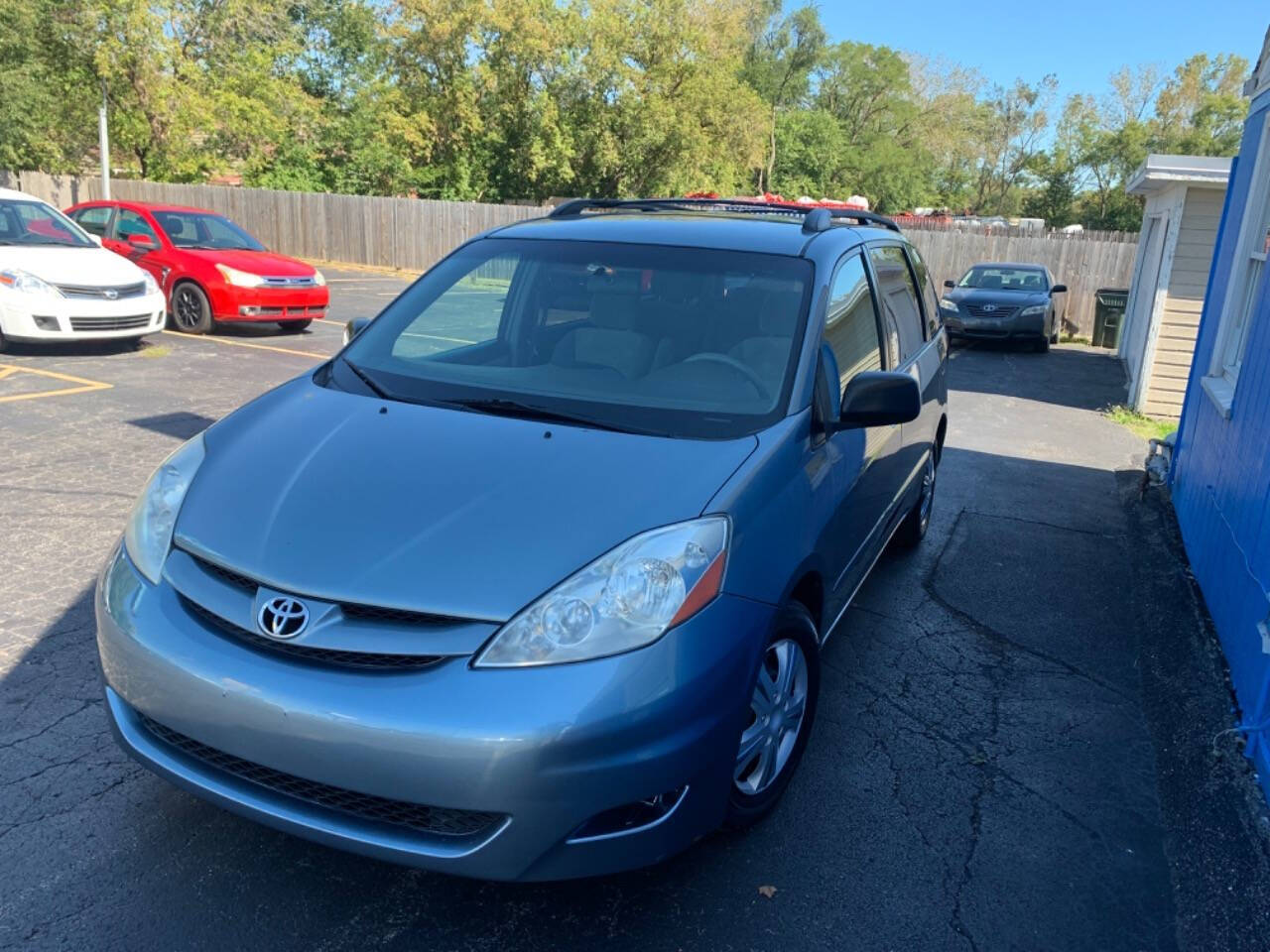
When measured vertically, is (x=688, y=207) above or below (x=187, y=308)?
above

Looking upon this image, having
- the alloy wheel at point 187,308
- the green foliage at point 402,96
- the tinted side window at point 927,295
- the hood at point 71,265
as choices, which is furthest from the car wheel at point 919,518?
the green foliage at point 402,96

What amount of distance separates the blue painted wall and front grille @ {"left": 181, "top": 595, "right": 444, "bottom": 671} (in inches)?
115

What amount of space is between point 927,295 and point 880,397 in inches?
107

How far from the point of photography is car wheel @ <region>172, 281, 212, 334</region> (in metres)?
11.9

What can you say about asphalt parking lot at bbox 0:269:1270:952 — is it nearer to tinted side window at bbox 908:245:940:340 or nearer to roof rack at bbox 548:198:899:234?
tinted side window at bbox 908:245:940:340

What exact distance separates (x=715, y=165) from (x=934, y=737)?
3517 cm

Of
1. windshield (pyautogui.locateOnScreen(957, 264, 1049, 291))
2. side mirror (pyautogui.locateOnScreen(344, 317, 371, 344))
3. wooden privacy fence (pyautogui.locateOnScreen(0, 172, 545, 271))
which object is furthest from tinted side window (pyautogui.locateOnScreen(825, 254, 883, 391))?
wooden privacy fence (pyautogui.locateOnScreen(0, 172, 545, 271))

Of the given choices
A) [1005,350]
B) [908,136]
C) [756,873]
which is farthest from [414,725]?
[908,136]

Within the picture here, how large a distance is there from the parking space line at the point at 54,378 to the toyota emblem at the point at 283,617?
6.99 m

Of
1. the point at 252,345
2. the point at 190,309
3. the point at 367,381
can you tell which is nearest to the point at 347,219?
the point at 190,309

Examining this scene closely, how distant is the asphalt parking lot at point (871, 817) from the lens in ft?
8.34

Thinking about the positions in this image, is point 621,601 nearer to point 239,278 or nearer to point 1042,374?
point 239,278

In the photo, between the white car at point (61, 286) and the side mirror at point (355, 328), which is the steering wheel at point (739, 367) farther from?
the white car at point (61, 286)

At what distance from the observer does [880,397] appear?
3205mm
